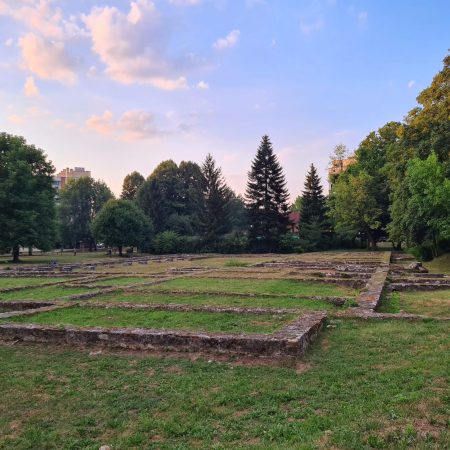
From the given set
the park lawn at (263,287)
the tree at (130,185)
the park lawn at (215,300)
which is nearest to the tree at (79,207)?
the tree at (130,185)

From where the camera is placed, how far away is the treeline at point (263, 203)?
2311 centimetres

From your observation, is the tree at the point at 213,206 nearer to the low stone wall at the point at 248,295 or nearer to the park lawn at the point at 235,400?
the low stone wall at the point at 248,295

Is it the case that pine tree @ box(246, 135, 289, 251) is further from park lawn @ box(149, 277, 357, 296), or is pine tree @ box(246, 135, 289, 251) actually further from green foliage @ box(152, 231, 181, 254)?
park lawn @ box(149, 277, 357, 296)

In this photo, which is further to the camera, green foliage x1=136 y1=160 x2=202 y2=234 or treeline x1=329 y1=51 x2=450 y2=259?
green foliage x1=136 y1=160 x2=202 y2=234

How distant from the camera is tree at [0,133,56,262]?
35.7 m

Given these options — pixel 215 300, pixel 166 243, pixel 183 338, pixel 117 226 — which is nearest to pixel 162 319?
pixel 183 338

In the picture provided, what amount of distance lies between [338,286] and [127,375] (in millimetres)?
11272

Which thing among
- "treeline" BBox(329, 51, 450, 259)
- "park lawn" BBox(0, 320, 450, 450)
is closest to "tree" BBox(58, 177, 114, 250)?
"treeline" BBox(329, 51, 450, 259)

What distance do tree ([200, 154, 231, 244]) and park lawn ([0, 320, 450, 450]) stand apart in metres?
46.4

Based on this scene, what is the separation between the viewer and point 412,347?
6.54 meters

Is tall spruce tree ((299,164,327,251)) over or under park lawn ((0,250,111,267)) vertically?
over

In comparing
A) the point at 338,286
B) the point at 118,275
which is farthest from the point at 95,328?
the point at 118,275

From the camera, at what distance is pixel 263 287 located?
48.7ft

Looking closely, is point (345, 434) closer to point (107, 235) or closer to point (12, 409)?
point (12, 409)
